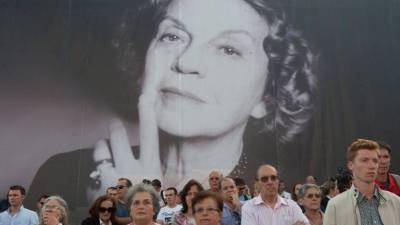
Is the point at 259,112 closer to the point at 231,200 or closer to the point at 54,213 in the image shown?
the point at 231,200

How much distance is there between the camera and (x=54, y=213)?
3.95 metres

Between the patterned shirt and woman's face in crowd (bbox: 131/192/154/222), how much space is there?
1.24 m

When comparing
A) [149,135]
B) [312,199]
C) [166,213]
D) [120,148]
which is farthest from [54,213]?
[149,135]

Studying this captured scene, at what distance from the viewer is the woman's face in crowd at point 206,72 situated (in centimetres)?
1080

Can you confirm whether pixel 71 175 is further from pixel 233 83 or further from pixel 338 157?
pixel 338 157

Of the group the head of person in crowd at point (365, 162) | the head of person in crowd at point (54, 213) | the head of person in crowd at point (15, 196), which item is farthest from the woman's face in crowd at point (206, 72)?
the head of person in crowd at point (365, 162)

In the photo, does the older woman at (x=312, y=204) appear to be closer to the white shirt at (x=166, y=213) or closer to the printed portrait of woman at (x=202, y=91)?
the white shirt at (x=166, y=213)

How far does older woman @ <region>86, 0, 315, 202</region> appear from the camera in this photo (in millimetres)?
10602

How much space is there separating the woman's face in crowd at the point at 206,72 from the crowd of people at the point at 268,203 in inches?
190

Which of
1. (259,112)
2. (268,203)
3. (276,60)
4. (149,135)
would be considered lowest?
(268,203)

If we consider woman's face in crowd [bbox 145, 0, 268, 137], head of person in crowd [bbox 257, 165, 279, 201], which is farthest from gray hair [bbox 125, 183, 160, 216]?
woman's face in crowd [bbox 145, 0, 268, 137]

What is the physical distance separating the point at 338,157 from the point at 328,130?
612 mm

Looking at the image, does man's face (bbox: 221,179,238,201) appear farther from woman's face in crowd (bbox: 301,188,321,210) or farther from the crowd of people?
woman's face in crowd (bbox: 301,188,321,210)

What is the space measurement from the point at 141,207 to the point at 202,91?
7973 mm
